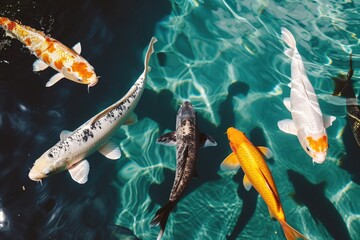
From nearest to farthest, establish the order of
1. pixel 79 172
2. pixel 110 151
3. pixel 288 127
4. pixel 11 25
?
pixel 79 172, pixel 110 151, pixel 288 127, pixel 11 25

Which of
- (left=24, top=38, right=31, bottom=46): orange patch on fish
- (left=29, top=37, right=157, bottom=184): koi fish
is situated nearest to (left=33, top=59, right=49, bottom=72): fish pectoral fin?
(left=24, top=38, right=31, bottom=46): orange patch on fish

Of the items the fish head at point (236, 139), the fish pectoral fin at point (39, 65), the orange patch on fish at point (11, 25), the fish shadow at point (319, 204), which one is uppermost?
the orange patch on fish at point (11, 25)

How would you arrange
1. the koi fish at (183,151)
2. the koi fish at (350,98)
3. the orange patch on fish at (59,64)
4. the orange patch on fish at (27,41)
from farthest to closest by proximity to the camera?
the koi fish at (350,98) → the orange patch on fish at (27,41) → the orange patch on fish at (59,64) → the koi fish at (183,151)

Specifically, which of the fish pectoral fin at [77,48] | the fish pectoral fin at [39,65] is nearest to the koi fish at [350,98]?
the fish pectoral fin at [77,48]

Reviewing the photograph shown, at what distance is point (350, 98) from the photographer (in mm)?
5004

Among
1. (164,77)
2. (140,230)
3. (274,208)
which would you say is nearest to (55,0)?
(164,77)

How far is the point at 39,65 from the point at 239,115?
270 centimetres

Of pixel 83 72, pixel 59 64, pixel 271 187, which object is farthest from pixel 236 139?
pixel 59 64

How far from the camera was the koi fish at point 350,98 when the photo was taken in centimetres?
462

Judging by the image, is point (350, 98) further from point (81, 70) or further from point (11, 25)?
point (11, 25)

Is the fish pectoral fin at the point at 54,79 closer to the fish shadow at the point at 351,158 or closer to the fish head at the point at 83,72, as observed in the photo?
the fish head at the point at 83,72

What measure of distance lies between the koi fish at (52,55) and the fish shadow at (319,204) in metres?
2.83

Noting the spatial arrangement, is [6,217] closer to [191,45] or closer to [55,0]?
[55,0]

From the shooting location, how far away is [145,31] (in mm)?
5875
